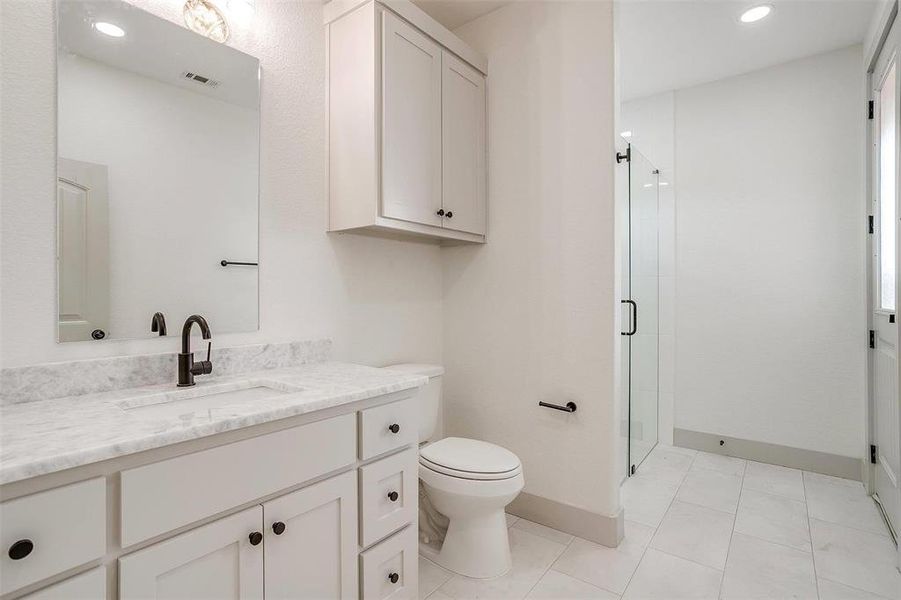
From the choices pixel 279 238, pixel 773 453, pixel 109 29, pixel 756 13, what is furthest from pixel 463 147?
pixel 773 453

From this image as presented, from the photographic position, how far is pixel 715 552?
194 centimetres

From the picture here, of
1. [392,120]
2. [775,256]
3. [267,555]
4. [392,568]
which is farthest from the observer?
[775,256]

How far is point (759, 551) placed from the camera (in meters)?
1.96

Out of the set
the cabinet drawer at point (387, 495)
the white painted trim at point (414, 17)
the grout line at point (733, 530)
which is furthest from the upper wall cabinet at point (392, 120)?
the grout line at point (733, 530)

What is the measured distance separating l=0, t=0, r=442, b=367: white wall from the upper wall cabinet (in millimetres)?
115

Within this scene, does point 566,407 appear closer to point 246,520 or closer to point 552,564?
point 552,564

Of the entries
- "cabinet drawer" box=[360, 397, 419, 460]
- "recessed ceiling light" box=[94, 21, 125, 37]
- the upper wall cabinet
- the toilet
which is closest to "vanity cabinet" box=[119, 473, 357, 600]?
"cabinet drawer" box=[360, 397, 419, 460]

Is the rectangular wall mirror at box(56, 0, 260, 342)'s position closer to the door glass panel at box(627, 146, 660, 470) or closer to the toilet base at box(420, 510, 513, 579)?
the toilet base at box(420, 510, 513, 579)

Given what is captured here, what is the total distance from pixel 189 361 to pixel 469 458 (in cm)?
114

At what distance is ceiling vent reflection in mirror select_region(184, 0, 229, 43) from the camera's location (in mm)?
1505

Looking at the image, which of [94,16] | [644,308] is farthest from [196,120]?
[644,308]

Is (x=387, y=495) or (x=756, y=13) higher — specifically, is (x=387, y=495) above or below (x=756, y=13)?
below

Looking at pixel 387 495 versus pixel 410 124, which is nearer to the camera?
pixel 387 495

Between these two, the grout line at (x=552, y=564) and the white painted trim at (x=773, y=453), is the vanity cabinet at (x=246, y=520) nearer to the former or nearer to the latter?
the grout line at (x=552, y=564)
